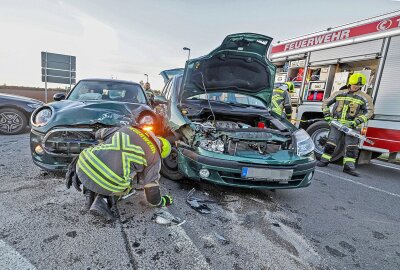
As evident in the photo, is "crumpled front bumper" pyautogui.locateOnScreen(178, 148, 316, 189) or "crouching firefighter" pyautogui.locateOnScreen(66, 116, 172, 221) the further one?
"crumpled front bumper" pyautogui.locateOnScreen(178, 148, 316, 189)

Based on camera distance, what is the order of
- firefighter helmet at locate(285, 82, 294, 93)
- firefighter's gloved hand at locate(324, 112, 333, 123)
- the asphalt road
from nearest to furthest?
the asphalt road < firefighter's gloved hand at locate(324, 112, 333, 123) < firefighter helmet at locate(285, 82, 294, 93)

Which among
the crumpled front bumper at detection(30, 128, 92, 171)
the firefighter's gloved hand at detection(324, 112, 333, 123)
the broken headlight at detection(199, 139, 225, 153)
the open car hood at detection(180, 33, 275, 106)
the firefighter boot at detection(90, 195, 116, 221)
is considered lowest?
the firefighter boot at detection(90, 195, 116, 221)

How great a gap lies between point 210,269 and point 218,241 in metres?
0.34

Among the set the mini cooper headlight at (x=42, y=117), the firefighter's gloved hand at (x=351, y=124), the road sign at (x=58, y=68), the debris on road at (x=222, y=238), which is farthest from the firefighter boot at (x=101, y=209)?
the road sign at (x=58, y=68)

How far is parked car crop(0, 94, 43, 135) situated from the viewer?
5.51 metres

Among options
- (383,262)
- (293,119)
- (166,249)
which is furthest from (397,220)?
(293,119)

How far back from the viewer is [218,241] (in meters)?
1.87

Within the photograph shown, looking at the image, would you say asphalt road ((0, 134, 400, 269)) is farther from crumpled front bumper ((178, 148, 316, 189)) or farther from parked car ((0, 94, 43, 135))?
parked car ((0, 94, 43, 135))

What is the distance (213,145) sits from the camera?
2.60 m

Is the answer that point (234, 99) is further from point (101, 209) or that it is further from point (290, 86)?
point (101, 209)

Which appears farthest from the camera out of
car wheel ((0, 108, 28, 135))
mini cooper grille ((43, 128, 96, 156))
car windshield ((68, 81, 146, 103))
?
car wheel ((0, 108, 28, 135))

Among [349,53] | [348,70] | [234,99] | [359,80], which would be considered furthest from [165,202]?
[348,70]

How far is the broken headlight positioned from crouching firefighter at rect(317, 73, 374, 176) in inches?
128

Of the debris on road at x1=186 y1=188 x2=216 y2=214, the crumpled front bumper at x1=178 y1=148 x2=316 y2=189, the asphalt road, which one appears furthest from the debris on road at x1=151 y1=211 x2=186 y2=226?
the crumpled front bumper at x1=178 y1=148 x2=316 y2=189
